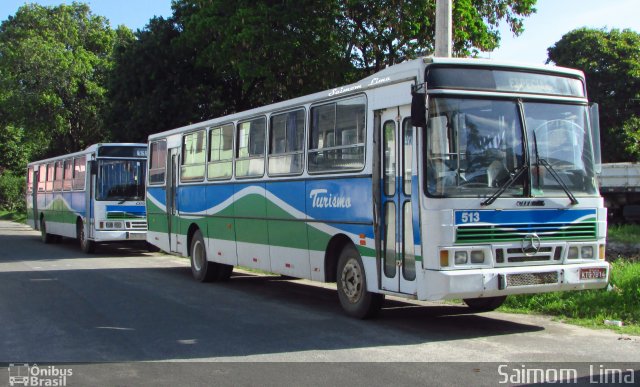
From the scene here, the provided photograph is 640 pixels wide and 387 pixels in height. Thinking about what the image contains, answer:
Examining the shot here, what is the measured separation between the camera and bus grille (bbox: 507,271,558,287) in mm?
8023

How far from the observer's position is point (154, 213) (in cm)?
1698

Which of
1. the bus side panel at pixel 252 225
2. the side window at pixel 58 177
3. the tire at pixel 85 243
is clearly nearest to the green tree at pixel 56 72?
the side window at pixel 58 177

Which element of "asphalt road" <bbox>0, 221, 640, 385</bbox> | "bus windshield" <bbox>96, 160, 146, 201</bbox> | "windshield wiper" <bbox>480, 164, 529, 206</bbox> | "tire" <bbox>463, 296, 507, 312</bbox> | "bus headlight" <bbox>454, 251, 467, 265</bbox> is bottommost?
"asphalt road" <bbox>0, 221, 640, 385</bbox>

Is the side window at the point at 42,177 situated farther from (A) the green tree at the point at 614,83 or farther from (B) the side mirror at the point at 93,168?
(A) the green tree at the point at 614,83

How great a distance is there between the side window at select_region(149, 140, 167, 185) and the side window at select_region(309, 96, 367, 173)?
269 inches

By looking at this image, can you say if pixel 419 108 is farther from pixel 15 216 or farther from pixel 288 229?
pixel 15 216

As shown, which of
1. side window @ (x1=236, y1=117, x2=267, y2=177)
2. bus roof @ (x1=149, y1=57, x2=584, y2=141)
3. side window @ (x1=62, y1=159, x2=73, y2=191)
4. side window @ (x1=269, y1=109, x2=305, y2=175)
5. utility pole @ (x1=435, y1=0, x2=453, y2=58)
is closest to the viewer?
bus roof @ (x1=149, y1=57, x2=584, y2=141)

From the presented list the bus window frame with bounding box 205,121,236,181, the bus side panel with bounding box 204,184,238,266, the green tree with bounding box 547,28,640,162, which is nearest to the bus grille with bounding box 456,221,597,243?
the bus side panel with bounding box 204,184,238,266

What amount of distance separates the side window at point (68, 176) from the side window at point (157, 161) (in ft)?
22.6

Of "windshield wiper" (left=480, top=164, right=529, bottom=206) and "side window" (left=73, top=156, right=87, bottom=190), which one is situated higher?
"side window" (left=73, top=156, right=87, bottom=190)

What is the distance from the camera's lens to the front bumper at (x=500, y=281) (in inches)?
307

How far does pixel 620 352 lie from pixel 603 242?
1.68m

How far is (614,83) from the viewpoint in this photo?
35906mm

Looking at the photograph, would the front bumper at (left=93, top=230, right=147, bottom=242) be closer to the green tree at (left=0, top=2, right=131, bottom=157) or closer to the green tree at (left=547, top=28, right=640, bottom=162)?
the green tree at (left=0, top=2, right=131, bottom=157)
